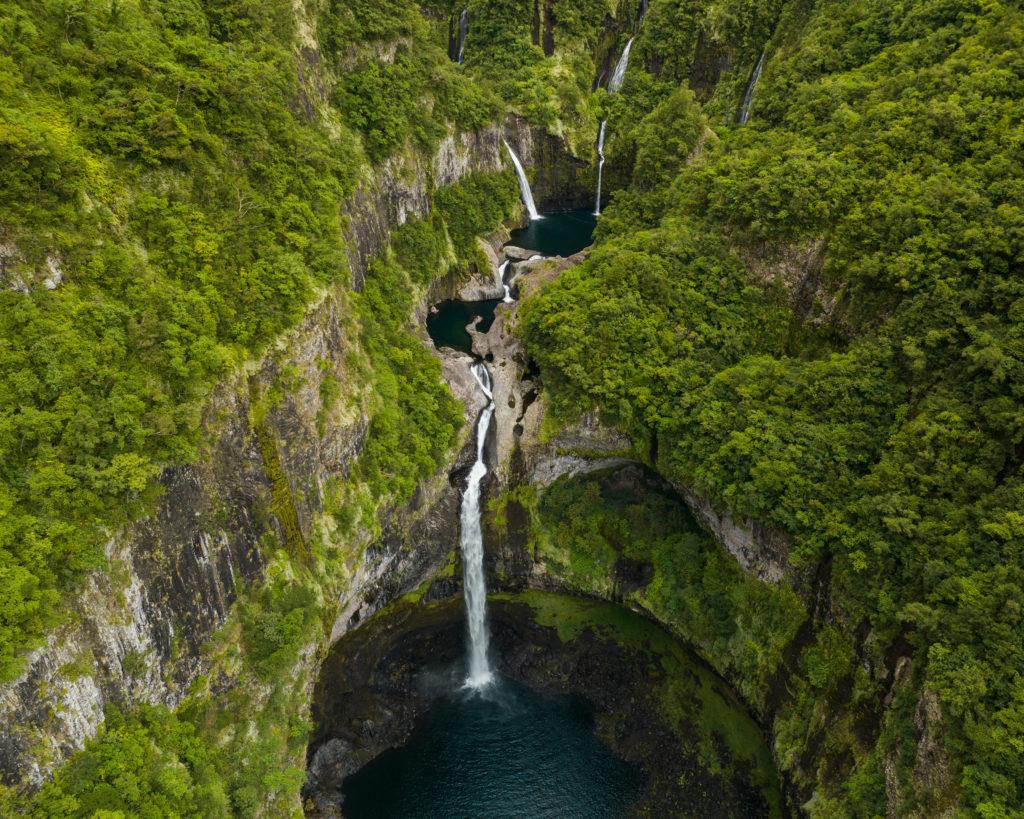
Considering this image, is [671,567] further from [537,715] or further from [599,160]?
[599,160]

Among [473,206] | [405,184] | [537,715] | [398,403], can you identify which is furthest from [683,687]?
[473,206]

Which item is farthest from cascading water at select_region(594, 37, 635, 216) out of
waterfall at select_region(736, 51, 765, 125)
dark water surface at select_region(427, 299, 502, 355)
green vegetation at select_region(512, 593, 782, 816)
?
green vegetation at select_region(512, 593, 782, 816)

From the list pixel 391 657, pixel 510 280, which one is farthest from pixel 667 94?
pixel 391 657

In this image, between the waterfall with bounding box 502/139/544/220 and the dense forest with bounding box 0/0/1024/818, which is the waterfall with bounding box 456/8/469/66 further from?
the dense forest with bounding box 0/0/1024/818

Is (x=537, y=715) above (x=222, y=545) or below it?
below

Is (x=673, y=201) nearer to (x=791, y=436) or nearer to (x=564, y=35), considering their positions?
(x=791, y=436)

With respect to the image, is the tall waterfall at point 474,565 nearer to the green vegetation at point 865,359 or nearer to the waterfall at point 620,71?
the green vegetation at point 865,359
